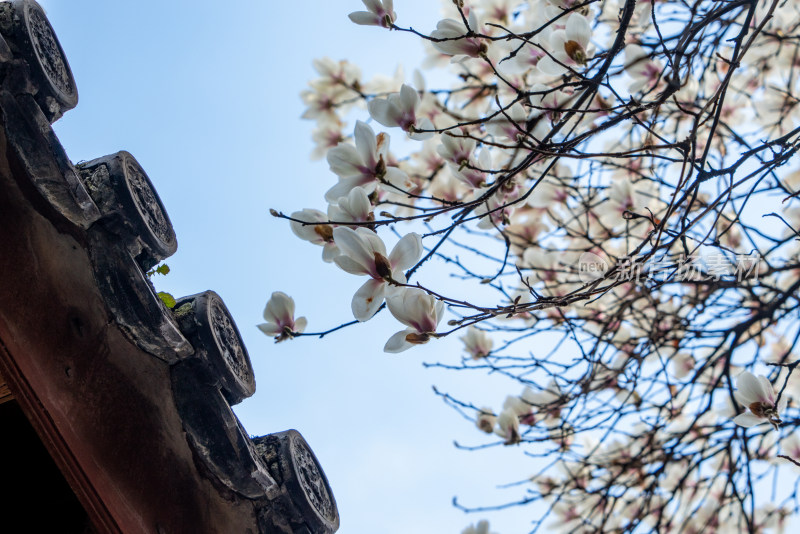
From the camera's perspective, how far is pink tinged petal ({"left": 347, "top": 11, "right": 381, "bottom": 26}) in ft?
4.17

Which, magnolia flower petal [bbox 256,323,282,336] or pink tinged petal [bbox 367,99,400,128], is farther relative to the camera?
magnolia flower petal [bbox 256,323,282,336]

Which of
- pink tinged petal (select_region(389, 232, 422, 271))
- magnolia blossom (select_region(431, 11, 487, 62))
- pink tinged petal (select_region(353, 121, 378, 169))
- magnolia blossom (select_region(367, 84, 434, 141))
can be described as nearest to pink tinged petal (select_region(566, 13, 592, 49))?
magnolia blossom (select_region(431, 11, 487, 62))

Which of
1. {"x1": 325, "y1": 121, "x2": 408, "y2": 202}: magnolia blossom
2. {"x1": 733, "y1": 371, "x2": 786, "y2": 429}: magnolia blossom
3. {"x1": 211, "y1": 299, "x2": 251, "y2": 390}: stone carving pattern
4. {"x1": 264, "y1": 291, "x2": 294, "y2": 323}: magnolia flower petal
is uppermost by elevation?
{"x1": 325, "y1": 121, "x2": 408, "y2": 202}: magnolia blossom

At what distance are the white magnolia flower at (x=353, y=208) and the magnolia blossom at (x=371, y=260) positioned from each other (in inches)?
4.5

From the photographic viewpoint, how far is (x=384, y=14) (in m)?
1.27

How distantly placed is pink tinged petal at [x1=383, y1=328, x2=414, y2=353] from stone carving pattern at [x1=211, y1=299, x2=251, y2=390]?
0.24 meters

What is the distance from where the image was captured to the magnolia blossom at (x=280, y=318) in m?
1.45

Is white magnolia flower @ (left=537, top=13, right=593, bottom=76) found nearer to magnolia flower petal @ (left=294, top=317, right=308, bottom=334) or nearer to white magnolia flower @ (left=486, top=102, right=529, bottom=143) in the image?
white magnolia flower @ (left=486, top=102, right=529, bottom=143)

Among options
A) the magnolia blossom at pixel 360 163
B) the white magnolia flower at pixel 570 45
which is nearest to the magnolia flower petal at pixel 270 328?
the magnolia blossom at pixel 360 163

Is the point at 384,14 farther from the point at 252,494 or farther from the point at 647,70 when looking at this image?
the point at 252,494

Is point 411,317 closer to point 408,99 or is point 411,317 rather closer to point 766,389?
point 408,99

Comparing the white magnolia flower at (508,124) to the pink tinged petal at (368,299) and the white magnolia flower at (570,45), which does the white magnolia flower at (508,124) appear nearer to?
the white magnolia flower at (570,45)

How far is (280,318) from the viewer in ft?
4.76

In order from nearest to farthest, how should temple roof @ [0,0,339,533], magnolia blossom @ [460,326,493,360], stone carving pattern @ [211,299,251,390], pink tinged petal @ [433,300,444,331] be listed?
temple roof @ [0,0,339,533], stone carving pattern @ [211,299,251,390], pink tinged petal @ [433,300,444,331], magnolia blossom @ [460,326,493,360]
